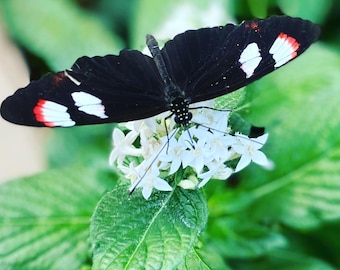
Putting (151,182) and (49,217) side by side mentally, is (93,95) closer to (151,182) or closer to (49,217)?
(151,182)

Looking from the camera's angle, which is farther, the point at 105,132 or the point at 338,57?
the point at 105,132

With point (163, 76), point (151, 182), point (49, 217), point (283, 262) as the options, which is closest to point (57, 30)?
point (49, 217)

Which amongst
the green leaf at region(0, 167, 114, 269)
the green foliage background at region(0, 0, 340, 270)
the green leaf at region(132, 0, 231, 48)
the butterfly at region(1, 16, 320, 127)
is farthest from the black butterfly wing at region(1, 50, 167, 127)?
the green leaf at region(132, 0, 231, 48)

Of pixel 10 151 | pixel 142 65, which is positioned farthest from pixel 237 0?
pixel 142 65

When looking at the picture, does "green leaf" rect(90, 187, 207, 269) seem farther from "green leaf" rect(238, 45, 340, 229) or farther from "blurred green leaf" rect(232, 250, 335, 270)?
"blurred green leaf" rect(232, 250, 335, 270)

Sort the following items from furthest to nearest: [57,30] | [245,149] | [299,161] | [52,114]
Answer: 1. [57,30]
2. [299,161]
3. [245,149]
4. [52,114]

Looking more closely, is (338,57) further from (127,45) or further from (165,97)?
(165,97)
